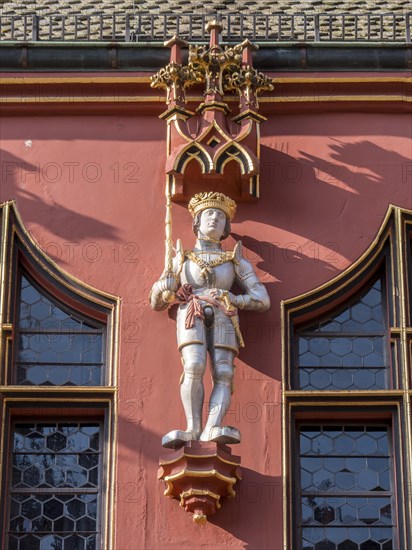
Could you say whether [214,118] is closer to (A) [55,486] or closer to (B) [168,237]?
(B) [168,237]

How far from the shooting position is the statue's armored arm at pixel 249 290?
1336 cm

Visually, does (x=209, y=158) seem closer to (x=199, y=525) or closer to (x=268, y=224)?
(x=268, y=224)

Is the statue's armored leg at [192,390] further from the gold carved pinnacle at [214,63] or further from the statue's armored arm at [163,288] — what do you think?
the gold carved pinnacle at [214,63]

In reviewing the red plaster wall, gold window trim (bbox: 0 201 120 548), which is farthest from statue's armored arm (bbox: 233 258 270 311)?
gold window trim (bbox: 0 201 120 548)

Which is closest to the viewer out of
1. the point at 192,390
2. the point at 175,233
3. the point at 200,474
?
the point at 200,474

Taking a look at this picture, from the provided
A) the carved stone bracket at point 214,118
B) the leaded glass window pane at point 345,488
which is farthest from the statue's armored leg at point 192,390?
the carved stone bracket at point 214,118

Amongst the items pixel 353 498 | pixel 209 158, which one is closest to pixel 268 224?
pixel 209 158

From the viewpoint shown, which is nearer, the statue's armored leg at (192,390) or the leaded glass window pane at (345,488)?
the statue's armored leg at (192,390)

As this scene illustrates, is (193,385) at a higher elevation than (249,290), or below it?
below

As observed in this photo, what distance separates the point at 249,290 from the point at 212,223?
52cm

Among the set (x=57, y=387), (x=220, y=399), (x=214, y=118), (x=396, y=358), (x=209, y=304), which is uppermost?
(x=214, y=118)

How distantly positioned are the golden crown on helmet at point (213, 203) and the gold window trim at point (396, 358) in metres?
0.73

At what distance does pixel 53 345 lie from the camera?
44.9ft

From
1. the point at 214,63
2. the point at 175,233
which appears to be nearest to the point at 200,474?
the point at 175,233
